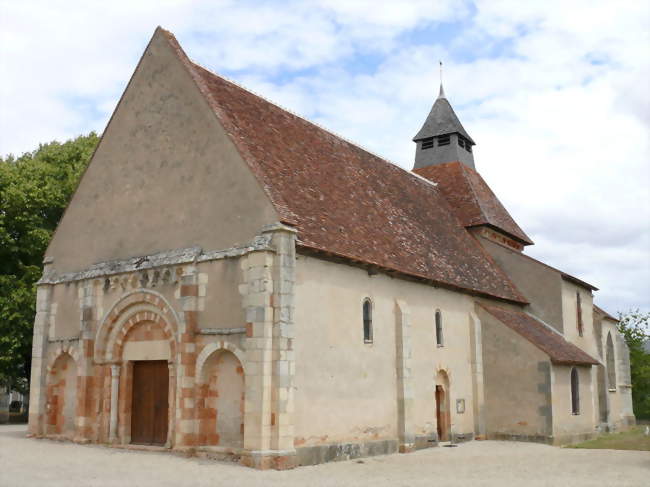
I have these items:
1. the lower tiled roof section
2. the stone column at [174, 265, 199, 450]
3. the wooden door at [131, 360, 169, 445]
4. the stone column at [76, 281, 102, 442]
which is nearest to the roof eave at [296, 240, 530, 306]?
the lower tiled roof section

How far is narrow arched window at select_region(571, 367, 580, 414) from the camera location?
24875mm

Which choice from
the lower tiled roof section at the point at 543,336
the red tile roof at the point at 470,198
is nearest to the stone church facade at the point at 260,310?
the lower tiled roof section at the point at 543,336

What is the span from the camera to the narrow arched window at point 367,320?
18.9 metres

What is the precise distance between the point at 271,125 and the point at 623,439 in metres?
17.8

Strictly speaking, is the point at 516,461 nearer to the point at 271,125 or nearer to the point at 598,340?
the point at 271,125

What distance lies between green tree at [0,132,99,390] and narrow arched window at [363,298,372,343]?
16.6 meters

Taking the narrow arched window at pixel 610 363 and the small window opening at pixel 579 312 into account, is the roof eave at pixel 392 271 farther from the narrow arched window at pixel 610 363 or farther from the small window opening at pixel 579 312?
the narrow arched window at pixel 610 363

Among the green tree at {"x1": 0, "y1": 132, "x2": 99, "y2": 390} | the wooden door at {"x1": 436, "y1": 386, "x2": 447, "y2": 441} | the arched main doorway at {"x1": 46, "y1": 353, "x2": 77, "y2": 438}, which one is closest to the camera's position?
the arched main doorway at {"x1": 46, "y1": 353, "x2": 77, "y2": 438}

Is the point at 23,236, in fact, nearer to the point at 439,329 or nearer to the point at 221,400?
the point at 221,400

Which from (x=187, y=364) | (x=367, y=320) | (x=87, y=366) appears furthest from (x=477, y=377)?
(x=87, y=366)

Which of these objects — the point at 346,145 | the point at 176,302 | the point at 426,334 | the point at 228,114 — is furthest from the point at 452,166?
the point at 176,302

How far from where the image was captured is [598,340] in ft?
108

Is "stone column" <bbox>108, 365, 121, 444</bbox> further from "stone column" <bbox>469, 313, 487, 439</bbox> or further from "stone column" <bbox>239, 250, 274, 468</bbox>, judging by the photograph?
"stone column" <bbox>469, 313, 487, 439</bbox>

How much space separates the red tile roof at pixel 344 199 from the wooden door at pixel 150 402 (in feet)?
19.2
